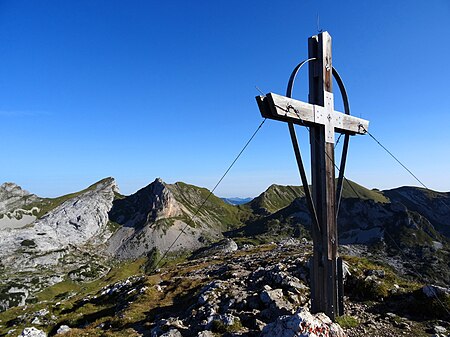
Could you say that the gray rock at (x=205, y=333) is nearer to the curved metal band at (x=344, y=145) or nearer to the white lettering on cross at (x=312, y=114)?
the curved metal band at (x=344, y=145)

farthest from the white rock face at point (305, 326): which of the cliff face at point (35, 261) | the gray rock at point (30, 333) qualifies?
the cliff face at point (35, 261)

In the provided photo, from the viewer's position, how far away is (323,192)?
9.02m

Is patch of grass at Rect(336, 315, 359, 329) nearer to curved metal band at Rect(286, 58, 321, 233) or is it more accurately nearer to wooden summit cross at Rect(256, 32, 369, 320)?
wooden summit cross at Rect(256, 32, 369, 320)

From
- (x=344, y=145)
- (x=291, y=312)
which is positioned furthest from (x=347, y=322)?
(x=344, y=145)

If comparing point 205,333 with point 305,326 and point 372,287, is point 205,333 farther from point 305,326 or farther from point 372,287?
point 372,287

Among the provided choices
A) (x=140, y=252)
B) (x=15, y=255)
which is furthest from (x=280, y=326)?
(x=15, y=255)

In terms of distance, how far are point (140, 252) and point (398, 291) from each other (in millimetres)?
191872

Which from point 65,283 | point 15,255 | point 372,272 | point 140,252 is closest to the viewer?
point 372,272

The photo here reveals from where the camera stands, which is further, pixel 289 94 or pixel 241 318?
pixel 241 318

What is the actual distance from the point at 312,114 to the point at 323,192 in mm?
2380

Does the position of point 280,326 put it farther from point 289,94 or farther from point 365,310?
point 289,94

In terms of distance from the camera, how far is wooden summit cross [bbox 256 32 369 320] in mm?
8781

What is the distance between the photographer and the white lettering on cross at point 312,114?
24.7ft

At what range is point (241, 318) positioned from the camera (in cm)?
1312
